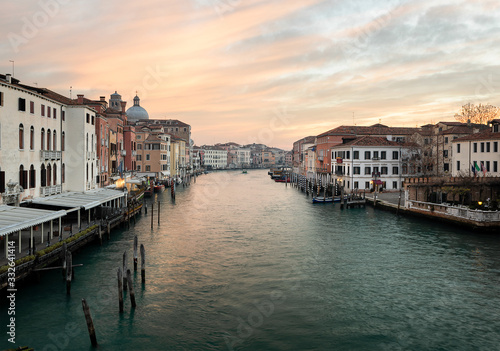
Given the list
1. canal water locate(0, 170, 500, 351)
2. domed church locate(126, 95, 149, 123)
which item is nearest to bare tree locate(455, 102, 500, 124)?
canal water locate(0, 170, 500, 351)

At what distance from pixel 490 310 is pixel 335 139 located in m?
49.5

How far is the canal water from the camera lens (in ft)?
41.7

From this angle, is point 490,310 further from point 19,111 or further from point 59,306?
point 19,111

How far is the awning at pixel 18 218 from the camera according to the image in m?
15.6

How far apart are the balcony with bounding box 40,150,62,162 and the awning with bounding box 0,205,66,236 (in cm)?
583

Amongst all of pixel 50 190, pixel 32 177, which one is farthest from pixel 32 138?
pixel 50 190

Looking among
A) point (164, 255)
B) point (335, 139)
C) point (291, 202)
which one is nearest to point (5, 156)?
point (164, 255)

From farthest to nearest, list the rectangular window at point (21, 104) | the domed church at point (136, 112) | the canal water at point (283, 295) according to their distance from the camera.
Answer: the domed church at point (136, 112) < the rectangular window at point (21, 104) < the canal water at point (283, 295)

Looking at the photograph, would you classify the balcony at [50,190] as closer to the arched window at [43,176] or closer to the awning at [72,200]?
the arched window at [43,176]

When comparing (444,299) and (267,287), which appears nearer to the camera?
(444,299)

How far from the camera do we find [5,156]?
2052 cm

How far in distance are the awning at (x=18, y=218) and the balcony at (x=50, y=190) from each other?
520 cm

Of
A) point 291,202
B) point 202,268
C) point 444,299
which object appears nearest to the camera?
point 444,299

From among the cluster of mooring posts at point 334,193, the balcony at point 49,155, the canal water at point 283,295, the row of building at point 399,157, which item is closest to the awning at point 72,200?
the balcony at point 49,155
